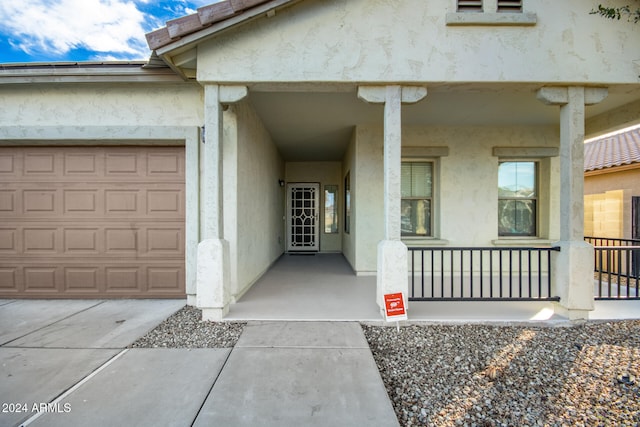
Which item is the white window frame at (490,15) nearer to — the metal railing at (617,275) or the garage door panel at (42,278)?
the metal railing at (617,275)

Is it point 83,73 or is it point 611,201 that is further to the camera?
point 611,201

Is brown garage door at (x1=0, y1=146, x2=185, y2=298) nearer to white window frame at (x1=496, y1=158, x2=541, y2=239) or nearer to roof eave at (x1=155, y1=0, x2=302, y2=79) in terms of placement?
roof eave at (x1=155, y1=0, x2=302, y2=79)

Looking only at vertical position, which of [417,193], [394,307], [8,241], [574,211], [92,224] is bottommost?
[394,307]

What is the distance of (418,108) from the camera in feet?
15.7

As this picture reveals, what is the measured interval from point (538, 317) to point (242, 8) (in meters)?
4.92

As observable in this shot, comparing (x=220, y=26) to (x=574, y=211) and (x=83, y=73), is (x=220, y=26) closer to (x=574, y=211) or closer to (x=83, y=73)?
(x=83, y=73)

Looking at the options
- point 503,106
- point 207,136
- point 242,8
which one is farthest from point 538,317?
point 242,8

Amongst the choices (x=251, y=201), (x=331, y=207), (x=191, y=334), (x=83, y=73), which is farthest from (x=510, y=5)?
(x=331, y=207)

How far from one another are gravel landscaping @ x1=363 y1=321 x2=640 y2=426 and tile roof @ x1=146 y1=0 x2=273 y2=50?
12.5ft

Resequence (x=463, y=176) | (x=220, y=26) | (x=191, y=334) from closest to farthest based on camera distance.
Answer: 1. (x=191, y=334)
2. (x=220, y=26)
3. (x=463, y=176)

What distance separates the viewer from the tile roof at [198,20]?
3119 millimetres

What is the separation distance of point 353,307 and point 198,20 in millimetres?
3833

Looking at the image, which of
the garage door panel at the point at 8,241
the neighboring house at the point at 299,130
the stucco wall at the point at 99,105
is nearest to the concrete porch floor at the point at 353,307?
the neighboring house at the point at 299,130

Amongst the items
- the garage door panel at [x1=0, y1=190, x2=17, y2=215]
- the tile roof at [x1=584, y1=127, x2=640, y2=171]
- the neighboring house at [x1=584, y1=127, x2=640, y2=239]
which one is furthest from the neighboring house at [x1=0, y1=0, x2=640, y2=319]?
the tile roof at [x1=584, y1=127, x2=640, y2=171]
